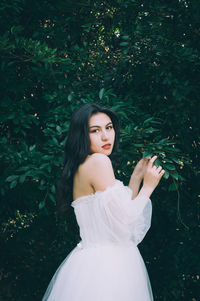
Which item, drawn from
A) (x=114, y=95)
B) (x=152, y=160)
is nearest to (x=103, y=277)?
(x=152, y=160)

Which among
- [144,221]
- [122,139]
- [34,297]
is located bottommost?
[34,297]

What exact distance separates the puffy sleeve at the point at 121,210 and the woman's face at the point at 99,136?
0.87ft

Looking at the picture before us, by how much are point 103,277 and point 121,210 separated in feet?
1.37

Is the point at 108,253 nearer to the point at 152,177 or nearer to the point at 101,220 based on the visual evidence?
the point at 101,220

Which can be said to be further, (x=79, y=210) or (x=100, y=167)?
(x=79, y=210)

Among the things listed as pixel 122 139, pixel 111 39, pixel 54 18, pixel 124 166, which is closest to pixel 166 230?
pixel 124 166

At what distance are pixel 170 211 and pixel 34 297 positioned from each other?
6.64 ft

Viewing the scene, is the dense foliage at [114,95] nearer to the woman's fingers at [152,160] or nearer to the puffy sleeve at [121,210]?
the woman's fingers at [152,160]

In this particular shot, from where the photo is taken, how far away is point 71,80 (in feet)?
11.0

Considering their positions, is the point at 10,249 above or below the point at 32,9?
below

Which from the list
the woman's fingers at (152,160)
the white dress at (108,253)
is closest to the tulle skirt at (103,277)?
the white dress at (108,253)

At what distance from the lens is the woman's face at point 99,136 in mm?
2264

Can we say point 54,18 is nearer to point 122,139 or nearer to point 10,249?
point 122,139

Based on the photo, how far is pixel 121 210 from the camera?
6.78 feet
